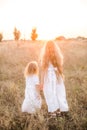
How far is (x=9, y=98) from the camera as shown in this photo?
7.66m

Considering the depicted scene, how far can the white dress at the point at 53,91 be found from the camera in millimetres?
6340

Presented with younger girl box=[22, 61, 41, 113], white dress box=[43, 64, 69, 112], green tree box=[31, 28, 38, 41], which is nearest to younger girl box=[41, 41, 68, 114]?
white dress box=[43, 64, 69, 112]

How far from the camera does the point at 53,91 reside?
6367 millimetres

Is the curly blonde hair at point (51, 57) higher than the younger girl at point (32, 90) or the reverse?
higher

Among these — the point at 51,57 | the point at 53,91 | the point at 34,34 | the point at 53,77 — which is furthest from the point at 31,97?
the point at 34,34

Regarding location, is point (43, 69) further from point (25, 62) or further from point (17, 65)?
point (25, 62)

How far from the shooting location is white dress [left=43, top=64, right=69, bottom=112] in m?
6.34

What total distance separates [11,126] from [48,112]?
1.07m

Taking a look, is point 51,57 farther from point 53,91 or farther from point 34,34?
point 34,34

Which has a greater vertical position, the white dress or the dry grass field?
the white dress

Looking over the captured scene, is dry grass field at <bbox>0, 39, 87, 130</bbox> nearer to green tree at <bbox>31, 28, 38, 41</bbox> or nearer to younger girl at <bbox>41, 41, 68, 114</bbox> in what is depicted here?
younger girl at <bbox>41, 41, 68, 114</bbox>

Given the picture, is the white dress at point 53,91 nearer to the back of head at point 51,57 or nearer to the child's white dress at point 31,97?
the back of head at point 51,57

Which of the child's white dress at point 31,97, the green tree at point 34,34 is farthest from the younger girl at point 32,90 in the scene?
the green tree at point 34,34

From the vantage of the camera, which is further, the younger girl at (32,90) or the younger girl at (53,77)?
the younger girl at (32,90)
